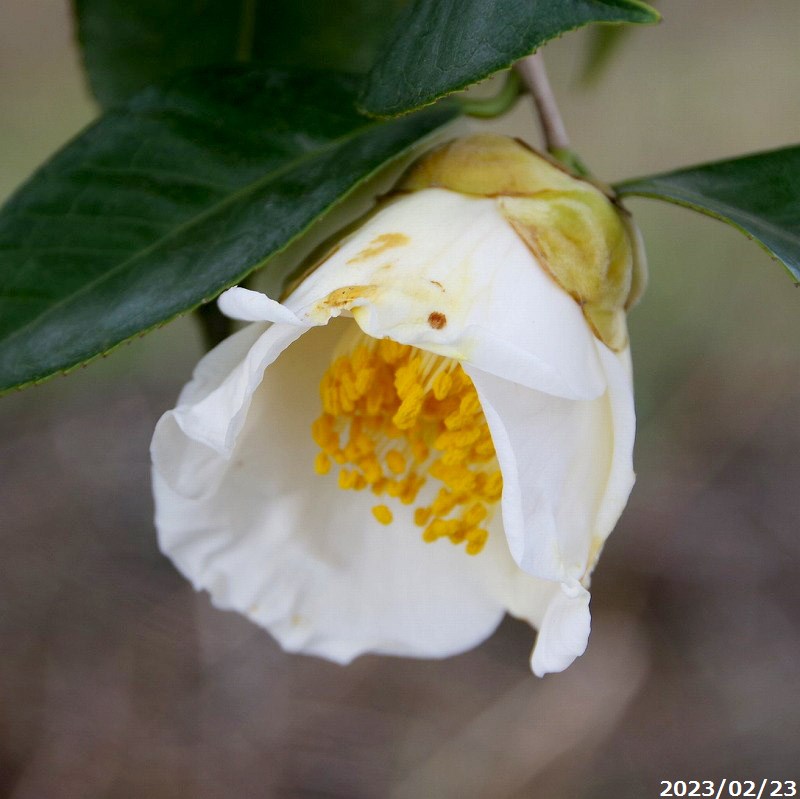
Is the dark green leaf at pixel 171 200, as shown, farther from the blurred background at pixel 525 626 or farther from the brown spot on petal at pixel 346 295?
the blurred background at pixel 525 626

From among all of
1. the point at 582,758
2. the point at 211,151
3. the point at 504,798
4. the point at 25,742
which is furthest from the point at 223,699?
the point at 211,151

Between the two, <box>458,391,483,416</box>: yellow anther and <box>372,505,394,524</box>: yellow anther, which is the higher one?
<box>458,391,483,416</box>: yellow anther

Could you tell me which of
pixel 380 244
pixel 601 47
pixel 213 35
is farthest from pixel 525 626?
pixel 380 244

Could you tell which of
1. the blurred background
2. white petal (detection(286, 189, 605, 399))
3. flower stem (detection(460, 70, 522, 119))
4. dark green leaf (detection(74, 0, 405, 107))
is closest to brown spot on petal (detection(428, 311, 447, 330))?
white petal (detection(286, 189, 605, 399))

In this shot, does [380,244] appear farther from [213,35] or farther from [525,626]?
[525,626]

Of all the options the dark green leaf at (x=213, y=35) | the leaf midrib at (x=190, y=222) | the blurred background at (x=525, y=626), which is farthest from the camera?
the blurred background at (x=525, y=626)

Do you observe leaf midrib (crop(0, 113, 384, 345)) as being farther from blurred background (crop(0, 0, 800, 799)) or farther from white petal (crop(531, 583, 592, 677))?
blurred background (crop(0, 0, 800, 799))

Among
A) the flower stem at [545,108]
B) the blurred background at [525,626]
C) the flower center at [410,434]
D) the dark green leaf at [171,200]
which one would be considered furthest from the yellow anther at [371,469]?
the blurred background at [525,626]
